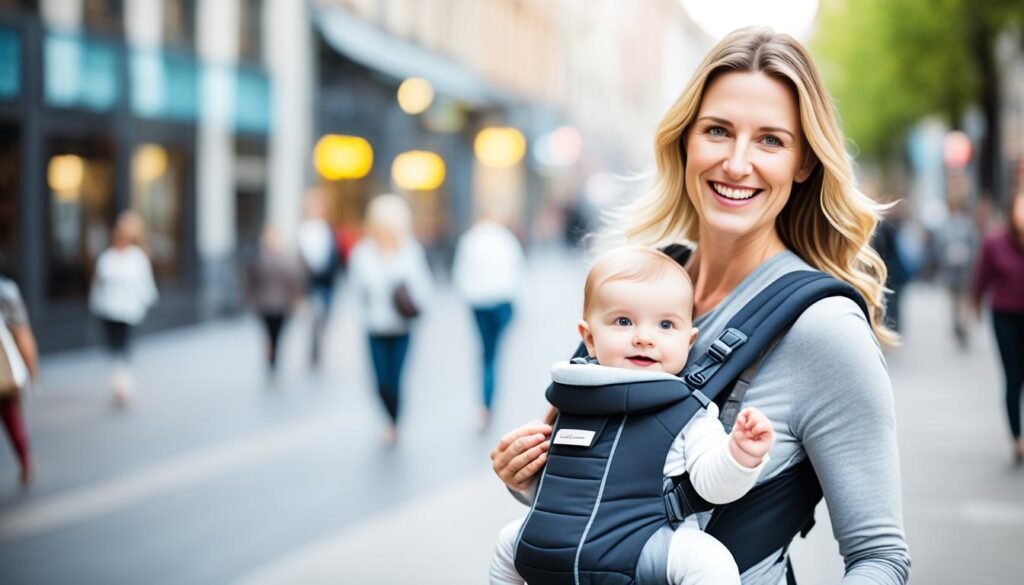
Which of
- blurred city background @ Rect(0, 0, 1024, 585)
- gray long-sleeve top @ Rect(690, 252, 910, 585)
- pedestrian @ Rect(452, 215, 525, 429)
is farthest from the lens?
pedestrian @ Rect(452, 215, 525, 429)

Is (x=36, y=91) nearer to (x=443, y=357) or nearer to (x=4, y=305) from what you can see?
(x=443, y=357)

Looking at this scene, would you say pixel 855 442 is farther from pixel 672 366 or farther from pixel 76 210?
pixel 76 210

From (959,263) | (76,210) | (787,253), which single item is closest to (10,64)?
(76,210)

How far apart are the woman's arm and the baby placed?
0.16m

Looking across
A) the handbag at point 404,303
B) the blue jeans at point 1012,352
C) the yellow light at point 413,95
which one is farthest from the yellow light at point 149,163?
the blue jeans at point 1012,352

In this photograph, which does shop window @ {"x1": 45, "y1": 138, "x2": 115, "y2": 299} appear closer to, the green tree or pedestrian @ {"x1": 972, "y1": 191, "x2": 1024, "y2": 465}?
pedestrian @ {"x1": 972, "y1": 191, "x2": 1024, "y2": 465}

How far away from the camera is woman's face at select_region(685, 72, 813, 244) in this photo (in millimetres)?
2275

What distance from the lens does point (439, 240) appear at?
32.5m

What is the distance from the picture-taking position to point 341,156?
2522cm

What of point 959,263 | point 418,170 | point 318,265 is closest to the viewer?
point 318,265

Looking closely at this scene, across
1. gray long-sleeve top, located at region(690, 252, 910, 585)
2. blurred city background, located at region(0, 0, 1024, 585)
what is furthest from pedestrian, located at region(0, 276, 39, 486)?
gray long-sleeve top, located at region(690, 252, 910, 585)

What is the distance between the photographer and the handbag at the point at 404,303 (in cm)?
1025

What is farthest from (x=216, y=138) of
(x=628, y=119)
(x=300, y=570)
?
(x=628, y=119)

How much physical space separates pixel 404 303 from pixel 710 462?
8.34 meters
